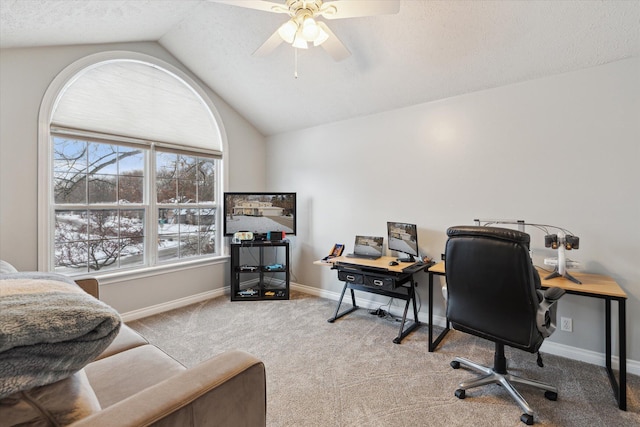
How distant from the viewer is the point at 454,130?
9.48 feet

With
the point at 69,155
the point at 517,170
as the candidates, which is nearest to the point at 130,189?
the point at 69,155

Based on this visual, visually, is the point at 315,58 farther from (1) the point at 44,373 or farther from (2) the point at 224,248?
(1) the point at 44,373

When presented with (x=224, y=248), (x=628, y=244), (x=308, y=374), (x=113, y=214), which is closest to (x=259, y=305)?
(x=224, y=248)

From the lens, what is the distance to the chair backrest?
1623 millimetres

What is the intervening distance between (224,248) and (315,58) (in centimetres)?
263

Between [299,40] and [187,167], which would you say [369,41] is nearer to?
[299,40]

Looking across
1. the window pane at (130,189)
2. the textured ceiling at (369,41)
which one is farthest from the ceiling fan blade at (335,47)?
the window pane at (130,189)

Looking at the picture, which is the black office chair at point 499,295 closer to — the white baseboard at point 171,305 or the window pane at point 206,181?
the white baseboard at point 171,305

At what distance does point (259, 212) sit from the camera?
12.7ft

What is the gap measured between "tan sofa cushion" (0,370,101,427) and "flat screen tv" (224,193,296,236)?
3073 millimetres

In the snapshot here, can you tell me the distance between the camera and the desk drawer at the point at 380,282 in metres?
2.73

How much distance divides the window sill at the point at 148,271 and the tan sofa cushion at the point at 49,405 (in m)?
2.60

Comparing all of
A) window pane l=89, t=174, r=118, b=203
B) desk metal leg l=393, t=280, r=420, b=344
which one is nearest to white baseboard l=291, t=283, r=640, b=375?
desk metal leg l=393, t=280, r=420, b=344

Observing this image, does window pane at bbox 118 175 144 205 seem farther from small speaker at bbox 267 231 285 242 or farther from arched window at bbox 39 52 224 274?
small speaker at bbox 267 231 285 242
